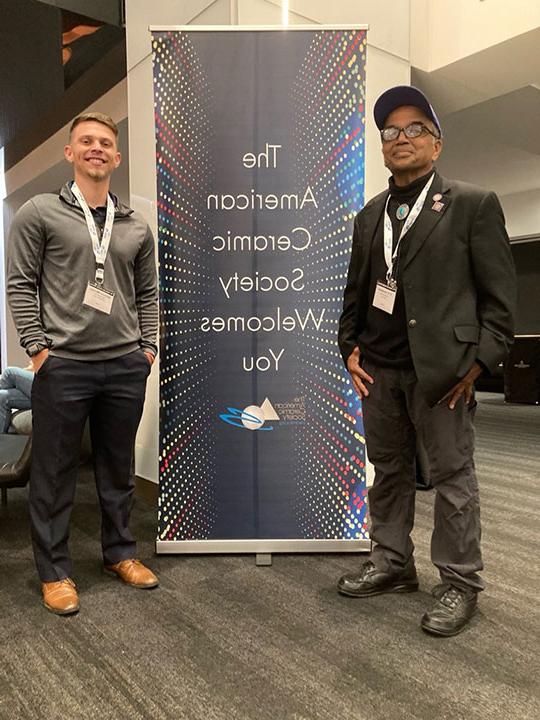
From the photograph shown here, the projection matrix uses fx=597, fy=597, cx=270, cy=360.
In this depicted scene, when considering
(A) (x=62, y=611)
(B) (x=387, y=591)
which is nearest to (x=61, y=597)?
(A) (x=62, y=611)

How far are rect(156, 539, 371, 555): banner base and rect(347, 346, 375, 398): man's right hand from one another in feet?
2.51

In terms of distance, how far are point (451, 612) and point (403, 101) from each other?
166cm

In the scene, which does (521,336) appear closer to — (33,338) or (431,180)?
(431,180)

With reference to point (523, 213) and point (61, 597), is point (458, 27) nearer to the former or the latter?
point (61, 597)

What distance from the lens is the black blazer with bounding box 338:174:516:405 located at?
6.07 feet

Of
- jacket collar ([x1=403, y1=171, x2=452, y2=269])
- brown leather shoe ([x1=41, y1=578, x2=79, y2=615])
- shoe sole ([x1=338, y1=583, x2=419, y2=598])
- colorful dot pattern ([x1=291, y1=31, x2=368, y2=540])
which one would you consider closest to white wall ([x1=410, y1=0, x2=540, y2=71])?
colorful dot pattern ([x1=291, y1=31, x2=368, y2=540])

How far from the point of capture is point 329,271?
2490 mm

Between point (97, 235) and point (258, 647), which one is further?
point (97, 235)

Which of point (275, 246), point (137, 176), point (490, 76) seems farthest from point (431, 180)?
point (490, 76)

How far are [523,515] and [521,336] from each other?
629 centimetres

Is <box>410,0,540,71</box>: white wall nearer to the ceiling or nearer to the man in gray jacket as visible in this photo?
the ceiling

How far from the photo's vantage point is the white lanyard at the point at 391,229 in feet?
6.43

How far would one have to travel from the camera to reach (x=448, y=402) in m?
1.93

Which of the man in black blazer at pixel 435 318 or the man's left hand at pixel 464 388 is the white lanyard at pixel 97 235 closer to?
the man in black blazer at pixel 435 318
